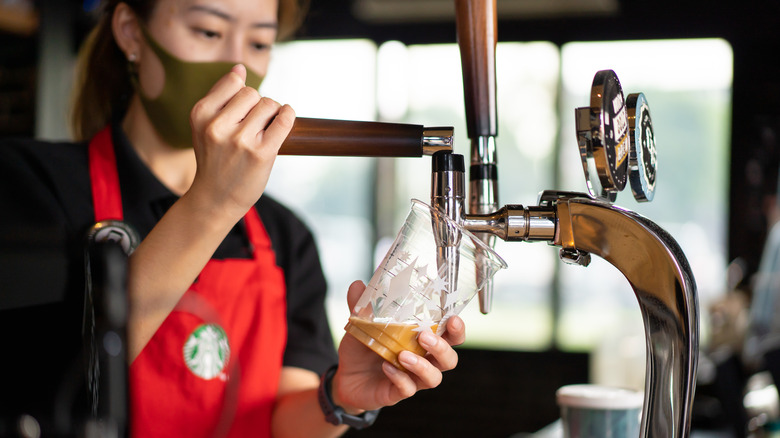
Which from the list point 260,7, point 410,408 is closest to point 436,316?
point 260,7

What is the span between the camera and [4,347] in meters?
0.57

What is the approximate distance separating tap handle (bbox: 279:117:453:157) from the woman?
0.17 metres

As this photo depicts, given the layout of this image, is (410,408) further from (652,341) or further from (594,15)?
(652,341)

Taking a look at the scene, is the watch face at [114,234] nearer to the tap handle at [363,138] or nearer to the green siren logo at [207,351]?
the tap handle at [363,138]

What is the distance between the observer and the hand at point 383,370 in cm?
74

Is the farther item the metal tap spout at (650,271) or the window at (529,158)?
the window at (529,158)

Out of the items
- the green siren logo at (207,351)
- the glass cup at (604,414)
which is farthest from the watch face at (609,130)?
the green siren logo at (207,351)

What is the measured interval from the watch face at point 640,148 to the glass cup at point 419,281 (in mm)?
147

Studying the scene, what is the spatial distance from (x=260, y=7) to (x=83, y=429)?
914 mm

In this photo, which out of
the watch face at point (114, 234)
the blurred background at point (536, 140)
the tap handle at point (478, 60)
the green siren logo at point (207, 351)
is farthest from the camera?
the blurred background at point (536, 140)

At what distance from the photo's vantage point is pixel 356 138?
0.67 metres

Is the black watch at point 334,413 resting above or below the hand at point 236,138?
below

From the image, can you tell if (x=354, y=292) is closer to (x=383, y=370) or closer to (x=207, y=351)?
(x=383, y=370)

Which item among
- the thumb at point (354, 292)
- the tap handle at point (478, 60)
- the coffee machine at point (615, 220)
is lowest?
the thumb at point (354, 292)
